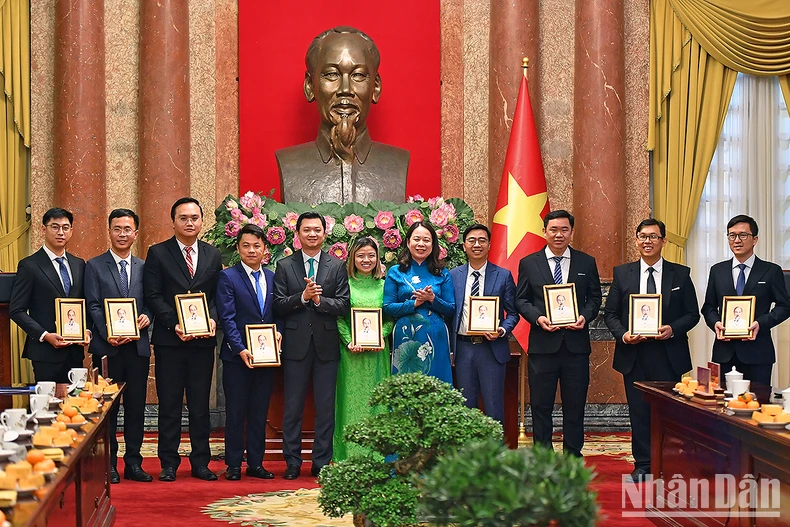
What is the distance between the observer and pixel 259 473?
5945mm

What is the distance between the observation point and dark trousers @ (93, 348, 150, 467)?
19.1ft

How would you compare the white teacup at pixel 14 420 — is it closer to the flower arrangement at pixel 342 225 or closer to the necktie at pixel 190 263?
the necktie at pixel 190 263

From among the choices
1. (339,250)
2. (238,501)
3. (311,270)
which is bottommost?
(238,501)

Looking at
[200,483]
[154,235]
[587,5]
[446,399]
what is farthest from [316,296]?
[587,5]

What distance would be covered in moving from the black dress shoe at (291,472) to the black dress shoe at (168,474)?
632 millimetres

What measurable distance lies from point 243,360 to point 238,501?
37.0 inches

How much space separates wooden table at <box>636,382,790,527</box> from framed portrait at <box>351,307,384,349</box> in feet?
5.01

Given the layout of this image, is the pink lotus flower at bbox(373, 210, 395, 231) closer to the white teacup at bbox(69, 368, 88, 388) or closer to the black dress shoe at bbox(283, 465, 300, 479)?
the black dress shoe at bbox(283, 465, 300, 479)

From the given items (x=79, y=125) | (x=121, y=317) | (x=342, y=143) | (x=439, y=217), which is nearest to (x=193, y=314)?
(x=121, y=317)

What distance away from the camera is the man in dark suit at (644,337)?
5859mm

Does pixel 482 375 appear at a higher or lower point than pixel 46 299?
lower

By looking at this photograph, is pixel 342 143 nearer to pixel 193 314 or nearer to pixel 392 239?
pixel 392 239

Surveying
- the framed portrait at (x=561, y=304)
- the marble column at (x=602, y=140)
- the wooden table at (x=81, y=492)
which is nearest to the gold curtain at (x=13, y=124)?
the wooden table at (x=81, y=492)

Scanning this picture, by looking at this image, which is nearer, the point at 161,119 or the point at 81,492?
the point at 81,492
